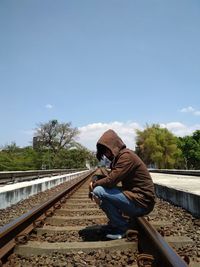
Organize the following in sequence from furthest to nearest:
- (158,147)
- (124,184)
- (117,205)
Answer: (158,147) < (124,184) < (117,205)

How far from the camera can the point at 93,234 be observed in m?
5.58

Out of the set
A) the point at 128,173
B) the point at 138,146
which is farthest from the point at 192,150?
the point at 128,173

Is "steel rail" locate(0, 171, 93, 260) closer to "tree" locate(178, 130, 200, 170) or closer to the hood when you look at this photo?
the hood

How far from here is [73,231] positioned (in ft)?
19.3

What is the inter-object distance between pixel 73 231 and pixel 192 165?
10580cm

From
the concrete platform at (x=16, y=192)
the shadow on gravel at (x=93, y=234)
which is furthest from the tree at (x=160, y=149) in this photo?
the shadow on gravel at (x=93, y=234)

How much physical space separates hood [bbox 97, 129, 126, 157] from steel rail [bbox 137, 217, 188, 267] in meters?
1.11

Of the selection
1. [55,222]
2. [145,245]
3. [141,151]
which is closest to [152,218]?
[55,222]

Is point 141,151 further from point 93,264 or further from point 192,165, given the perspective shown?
point 93,264

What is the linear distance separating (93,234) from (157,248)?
184 centimetres

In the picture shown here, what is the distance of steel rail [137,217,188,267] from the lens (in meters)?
3.32

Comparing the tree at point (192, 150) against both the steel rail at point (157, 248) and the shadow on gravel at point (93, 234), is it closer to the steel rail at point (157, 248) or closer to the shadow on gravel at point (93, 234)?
the shadow on gravel at point (93, 234)

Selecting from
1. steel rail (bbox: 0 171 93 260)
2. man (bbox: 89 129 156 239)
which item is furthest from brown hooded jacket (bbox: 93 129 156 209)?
steel rail (bbox: 0 171 93 260)

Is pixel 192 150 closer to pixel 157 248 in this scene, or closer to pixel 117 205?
pixel 117 205
